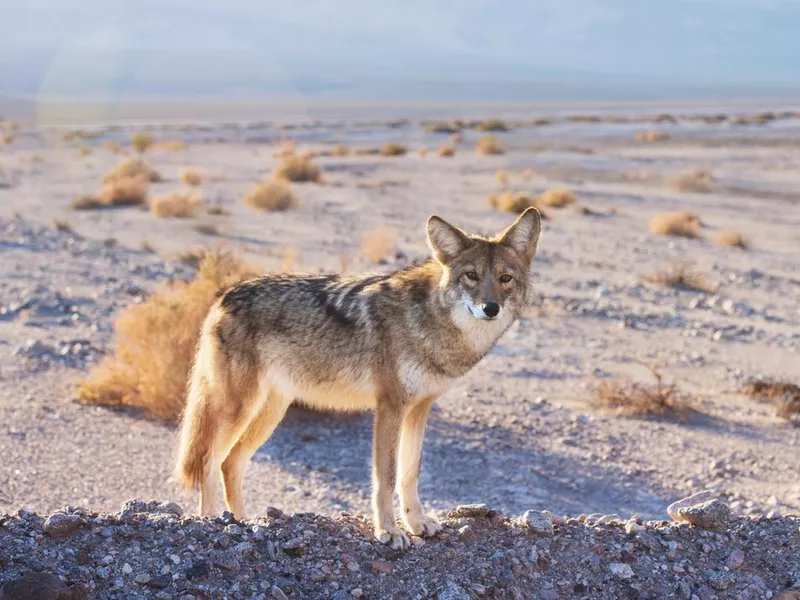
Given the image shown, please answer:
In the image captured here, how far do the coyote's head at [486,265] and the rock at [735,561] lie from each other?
1.80 metres

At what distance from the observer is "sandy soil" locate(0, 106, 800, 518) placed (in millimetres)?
7738

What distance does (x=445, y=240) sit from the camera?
5.33 meters

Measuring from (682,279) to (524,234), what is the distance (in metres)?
9.81

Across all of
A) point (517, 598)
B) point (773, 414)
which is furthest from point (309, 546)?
point (773, 414)

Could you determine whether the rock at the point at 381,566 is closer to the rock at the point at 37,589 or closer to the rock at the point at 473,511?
the rock at the point at 473,511

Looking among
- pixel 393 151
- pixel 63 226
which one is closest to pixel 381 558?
pixel 63 226

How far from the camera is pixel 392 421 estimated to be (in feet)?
17.3

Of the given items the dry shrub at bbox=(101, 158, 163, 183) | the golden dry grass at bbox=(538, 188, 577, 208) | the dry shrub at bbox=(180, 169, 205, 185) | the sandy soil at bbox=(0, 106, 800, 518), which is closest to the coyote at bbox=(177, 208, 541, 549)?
the sandy soil at bbox=(0, 106, 800, 518)

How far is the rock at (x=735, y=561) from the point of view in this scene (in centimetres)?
512

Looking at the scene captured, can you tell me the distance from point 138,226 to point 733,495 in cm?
1547

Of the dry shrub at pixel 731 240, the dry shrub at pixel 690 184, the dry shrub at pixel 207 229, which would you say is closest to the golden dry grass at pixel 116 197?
the dry shrub at pixel 207 229

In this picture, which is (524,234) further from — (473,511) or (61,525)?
(61,525)

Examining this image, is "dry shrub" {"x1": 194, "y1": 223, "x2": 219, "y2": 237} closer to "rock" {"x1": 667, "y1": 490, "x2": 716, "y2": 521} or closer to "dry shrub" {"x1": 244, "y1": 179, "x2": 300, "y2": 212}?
"dry shrub" {"x1": 244, "y1": 179, "x2": 300, "y2": 212}

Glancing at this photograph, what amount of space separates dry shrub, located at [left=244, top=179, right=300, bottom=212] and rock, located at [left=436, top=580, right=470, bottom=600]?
1828 cm
